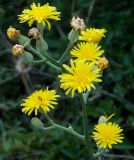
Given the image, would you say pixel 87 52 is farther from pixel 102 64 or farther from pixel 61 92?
pixel 61 92

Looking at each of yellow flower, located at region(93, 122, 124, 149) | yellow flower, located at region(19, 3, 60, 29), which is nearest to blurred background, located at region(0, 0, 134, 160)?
yellow flower, located at region(93, 122, 124, 149)

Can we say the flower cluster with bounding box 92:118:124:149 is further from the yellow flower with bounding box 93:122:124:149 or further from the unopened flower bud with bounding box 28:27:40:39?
the unopened flower bud with bounding box 28:27:40:39

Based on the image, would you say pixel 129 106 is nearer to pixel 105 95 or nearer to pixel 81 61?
pixel 105 95

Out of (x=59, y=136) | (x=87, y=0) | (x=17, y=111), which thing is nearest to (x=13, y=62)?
(x=17, y=111)

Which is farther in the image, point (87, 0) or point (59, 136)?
point (87, 0)

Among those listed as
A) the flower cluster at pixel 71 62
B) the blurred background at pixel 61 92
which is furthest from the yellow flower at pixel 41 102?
the blurred background at pixel 61 92

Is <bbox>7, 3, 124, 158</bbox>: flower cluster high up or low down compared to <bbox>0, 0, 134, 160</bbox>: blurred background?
down

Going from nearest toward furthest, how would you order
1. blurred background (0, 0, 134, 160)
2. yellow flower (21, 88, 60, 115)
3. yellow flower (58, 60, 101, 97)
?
1. yellow flower (58, 60, 101, 97)
2. yellow flower (21, 88, 60, 115)
3. blurred background (0, 0, 134, 160)
